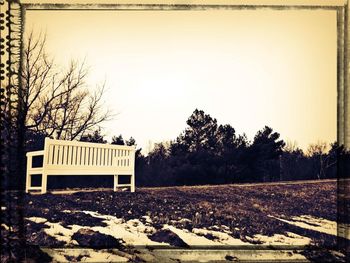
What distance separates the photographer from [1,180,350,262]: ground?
3.70 meters

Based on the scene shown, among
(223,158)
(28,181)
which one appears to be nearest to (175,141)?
(223,158)

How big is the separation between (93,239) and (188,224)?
0.86 meters

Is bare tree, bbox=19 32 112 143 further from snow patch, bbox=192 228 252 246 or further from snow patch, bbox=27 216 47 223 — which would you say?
snow patch, bbox=192 228 252 246

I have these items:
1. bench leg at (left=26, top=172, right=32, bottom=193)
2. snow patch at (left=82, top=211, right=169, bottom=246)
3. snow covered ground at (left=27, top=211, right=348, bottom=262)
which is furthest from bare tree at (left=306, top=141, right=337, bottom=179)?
bench leg at (left=26, top=172, right=32, bottom=193)

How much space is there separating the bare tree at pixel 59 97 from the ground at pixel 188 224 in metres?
0.62

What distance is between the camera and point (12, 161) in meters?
3.69

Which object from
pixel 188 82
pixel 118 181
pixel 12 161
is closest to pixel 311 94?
pixel 188 82

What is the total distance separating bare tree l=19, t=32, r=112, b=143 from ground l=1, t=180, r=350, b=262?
62 centimetres

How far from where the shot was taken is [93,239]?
3709 millimetres

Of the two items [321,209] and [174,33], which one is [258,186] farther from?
[174,33]

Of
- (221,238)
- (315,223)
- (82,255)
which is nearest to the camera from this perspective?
(82,255)

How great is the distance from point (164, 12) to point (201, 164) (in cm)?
147

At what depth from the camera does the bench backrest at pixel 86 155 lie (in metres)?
3.83

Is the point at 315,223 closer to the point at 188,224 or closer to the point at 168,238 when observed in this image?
the point at 188,224
